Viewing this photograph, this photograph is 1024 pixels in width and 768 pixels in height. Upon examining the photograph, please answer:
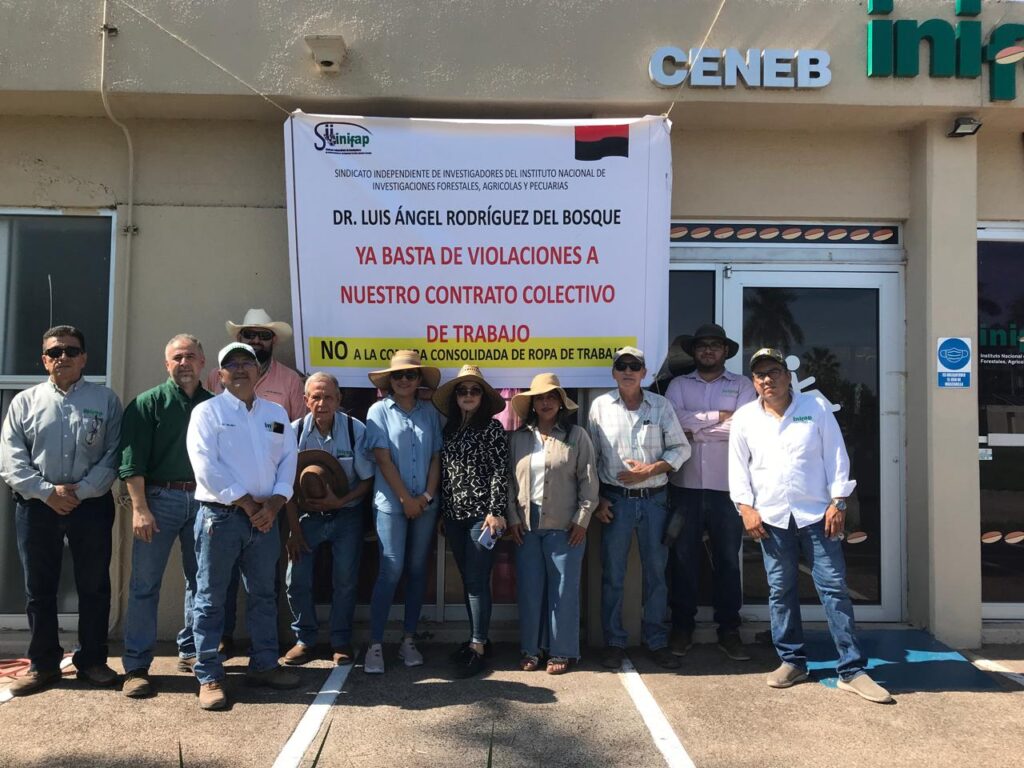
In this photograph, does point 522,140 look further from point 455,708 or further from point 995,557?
point 995,557

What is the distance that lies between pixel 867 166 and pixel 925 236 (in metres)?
0.69

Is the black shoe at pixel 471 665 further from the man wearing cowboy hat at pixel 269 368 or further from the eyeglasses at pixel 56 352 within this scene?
the eyeglasses at pixel 56 352

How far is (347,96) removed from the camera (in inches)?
208

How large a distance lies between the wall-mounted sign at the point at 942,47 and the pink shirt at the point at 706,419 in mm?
2350

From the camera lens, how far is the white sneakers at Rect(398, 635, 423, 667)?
16.0ft

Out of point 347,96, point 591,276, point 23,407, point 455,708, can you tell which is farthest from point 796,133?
point 23,407

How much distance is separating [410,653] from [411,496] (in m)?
1.01

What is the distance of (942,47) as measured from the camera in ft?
17.4

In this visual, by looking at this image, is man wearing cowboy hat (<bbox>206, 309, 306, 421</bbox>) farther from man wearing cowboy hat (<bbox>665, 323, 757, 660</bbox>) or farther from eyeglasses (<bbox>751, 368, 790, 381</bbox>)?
eyeglasses (<bbox>751, 368, 790, 381</bbox>)

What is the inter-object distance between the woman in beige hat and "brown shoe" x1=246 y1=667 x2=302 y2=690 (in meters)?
1.41

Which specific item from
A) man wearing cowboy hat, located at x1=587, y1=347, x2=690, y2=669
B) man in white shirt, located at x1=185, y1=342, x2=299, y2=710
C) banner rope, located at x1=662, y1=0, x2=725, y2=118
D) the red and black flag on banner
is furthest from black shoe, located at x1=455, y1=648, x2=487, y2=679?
banner rope, located at x1=662, y1=0, x2=725, y2=118

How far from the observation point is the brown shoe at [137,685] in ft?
14.2

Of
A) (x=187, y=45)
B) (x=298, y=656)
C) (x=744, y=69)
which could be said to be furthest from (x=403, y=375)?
(x=744, y=69)

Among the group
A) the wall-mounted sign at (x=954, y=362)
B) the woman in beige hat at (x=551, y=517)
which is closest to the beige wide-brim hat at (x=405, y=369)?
the woman in beige hat at (x=551, y=517)
